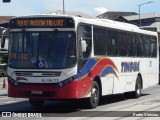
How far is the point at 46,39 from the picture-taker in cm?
1625

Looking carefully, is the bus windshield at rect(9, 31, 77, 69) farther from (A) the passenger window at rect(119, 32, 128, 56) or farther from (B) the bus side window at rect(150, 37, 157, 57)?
(B) the bus side window at rect(150, 37, 157, 57)

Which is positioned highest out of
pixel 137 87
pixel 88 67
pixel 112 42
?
pixel 112 42

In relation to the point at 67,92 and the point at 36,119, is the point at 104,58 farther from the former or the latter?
the point at 36,119

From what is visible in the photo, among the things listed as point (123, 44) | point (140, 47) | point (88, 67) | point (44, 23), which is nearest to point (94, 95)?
point (88, 67)

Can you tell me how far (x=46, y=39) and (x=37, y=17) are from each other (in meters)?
0.83

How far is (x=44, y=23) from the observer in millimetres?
16391

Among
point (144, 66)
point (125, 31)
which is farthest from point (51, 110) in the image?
point (144, 66)

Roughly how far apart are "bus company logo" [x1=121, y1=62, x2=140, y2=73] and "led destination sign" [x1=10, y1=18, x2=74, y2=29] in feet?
16.9

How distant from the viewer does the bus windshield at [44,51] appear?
16000 millimetres

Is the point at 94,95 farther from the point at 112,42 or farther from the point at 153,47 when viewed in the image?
the point at 153,47

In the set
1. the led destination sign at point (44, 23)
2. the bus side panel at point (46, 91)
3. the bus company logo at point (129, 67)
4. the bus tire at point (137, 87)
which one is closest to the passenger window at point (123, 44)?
the bus company logo at point (129, 67)

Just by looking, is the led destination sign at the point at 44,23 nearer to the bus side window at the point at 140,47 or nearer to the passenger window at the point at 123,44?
the passenger window at the point at 123,44

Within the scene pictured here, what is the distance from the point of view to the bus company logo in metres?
20.9

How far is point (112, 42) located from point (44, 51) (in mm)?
4065
